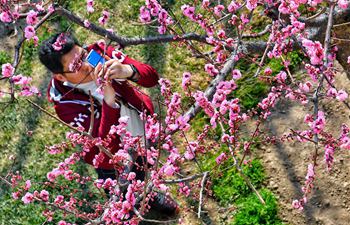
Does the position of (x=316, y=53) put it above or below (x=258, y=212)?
above

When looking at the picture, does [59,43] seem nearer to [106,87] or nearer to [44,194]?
[106,87]

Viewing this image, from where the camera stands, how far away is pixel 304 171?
453cm

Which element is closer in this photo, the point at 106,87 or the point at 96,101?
the point at 106,87

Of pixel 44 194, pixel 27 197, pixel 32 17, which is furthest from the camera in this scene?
pixel 44 194

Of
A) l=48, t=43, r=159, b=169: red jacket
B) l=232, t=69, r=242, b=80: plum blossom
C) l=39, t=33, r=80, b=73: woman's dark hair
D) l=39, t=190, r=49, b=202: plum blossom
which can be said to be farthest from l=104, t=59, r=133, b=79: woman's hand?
l=39, t=190, r=49, b=202: plum blossom

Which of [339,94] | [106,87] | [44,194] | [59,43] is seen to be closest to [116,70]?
[106,87]

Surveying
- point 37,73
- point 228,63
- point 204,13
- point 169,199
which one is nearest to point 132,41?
point 228,63

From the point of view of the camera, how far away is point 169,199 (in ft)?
15.0

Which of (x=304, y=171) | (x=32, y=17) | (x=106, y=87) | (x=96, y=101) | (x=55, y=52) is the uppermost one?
(x=32, y=17)

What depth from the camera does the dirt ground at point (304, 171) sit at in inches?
171

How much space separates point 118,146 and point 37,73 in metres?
2.50

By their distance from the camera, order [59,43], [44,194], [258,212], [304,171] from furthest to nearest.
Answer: [304,171] < [258,212] < [44,194] < [59,43]

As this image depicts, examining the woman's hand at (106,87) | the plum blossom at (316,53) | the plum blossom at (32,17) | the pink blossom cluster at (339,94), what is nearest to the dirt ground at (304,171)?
the pink blossom cluster at (339,94)

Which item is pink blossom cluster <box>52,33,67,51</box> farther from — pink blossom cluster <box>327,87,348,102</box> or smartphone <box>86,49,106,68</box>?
pink blossom cluster <box>327,87,348,102</box>
